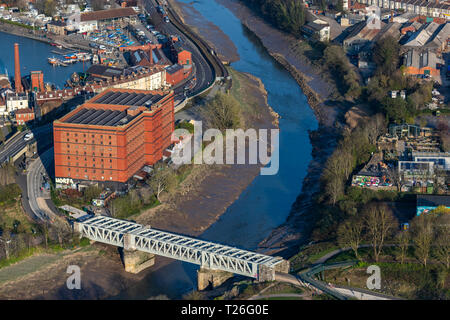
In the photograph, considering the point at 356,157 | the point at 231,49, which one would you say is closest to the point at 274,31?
the point at 231,49

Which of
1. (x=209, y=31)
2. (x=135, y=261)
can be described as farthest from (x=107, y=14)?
(x=135, y=261)

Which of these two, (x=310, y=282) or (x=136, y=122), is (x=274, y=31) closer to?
(x=136, y=122)

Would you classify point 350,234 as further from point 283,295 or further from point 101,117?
point 101,117

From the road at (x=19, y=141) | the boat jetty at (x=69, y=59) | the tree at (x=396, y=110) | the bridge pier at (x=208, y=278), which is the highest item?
the tree at (x=396, y=110)

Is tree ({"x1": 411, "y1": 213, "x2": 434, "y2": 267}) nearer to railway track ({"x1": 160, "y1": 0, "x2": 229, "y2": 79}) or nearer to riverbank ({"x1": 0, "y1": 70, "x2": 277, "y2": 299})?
riverbank ({"x1": 0, "y1": 70, "x2": 277, "y2": 299})

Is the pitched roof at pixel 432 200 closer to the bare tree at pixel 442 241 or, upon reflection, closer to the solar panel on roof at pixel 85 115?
the bare tree at pixel 442 241

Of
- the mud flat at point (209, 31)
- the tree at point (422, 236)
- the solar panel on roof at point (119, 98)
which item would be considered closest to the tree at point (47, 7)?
the mud flat at point (209, 31)
